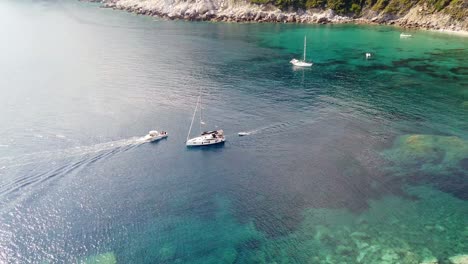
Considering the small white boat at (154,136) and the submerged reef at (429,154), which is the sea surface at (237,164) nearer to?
the submerged reef at (429,154)

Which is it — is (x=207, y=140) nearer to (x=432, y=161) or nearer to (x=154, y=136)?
(x=154, y=136)

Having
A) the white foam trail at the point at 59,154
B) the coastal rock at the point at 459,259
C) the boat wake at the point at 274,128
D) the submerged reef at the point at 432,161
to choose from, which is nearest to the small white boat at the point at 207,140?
the boat wake at the point at 274,128

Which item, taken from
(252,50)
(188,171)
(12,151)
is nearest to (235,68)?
(252,50)

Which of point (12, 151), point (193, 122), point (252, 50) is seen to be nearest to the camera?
point (12, 151)

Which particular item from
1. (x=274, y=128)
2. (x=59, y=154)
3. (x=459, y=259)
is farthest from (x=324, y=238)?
(x=59, y=154)

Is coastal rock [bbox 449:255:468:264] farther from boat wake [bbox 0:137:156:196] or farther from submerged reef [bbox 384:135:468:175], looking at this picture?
boat wake [bbox 0:137:156:196]

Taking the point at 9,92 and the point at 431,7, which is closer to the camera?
the point at 9,92

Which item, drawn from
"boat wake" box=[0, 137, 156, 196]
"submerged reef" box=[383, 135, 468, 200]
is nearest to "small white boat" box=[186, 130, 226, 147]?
"boat wake" box=[0, 137, 156, 196]

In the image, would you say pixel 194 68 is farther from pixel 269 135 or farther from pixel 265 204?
pixel 265 204

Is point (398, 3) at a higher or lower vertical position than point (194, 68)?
higher
